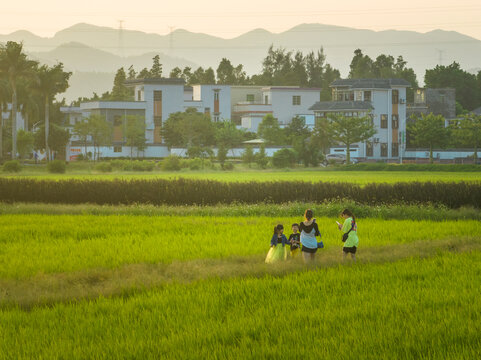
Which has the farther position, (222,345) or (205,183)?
(205,183)

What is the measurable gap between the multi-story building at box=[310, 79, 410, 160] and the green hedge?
55.4m

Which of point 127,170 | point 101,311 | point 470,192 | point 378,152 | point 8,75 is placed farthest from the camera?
point 378,152

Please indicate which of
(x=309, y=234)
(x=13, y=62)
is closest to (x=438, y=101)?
(x=13, y=62)

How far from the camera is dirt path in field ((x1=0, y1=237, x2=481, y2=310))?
12.7 metres

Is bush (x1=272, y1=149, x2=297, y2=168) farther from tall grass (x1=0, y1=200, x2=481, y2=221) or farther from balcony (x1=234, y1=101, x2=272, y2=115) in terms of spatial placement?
balcony (x1=234, y1=101, x2=272, y2=115)

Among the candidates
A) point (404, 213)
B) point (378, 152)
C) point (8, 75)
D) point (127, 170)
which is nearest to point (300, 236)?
point (404, 213)

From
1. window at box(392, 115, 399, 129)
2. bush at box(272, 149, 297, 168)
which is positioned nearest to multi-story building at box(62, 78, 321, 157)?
window at box(392, 115, 399, 129)

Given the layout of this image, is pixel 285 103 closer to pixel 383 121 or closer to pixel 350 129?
pixel 383 121

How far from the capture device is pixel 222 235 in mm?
20859

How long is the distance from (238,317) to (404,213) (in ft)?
57.7

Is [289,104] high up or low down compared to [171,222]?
up

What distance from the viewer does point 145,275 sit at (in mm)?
14188

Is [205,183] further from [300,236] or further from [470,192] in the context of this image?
[300,236]

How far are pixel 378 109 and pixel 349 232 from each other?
79.5 meters
